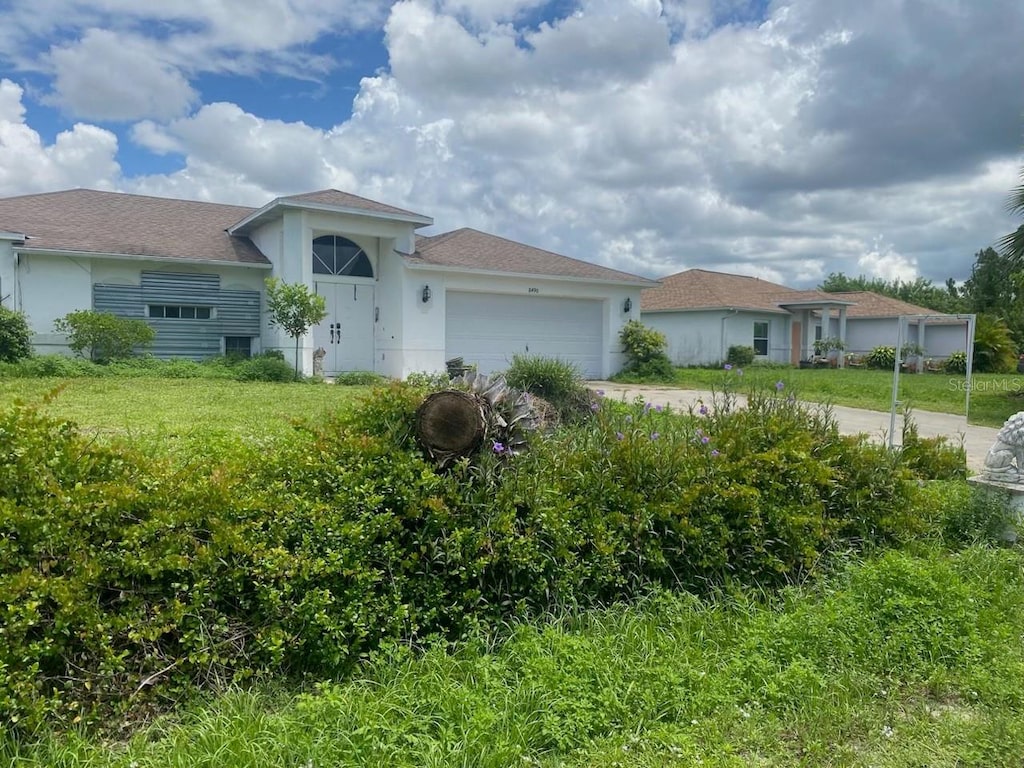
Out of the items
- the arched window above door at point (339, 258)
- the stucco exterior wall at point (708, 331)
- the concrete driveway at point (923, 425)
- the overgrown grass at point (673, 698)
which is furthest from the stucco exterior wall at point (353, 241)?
the overgrown grass at point (673, 698)

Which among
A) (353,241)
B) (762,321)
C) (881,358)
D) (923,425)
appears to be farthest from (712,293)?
(923,425)

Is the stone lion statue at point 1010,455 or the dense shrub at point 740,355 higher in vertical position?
the dense shrub at point 740,355

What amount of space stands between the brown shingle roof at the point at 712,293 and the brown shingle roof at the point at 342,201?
554 inches

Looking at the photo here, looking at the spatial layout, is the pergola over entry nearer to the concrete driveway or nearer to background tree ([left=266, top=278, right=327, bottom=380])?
the concrete driveway

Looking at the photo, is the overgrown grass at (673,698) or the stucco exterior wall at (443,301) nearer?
the overgrown grass at (673,698)

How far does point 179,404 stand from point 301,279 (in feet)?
27.1

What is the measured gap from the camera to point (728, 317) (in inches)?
1161

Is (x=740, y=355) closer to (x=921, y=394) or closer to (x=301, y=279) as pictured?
(x=921, y=394)

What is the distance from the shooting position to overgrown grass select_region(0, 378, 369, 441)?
757cm

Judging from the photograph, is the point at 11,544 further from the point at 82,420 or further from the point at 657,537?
the point at 82,420

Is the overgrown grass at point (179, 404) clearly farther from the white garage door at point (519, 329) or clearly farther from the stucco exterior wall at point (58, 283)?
the white garage door at point (519, 329)

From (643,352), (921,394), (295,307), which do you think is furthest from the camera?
(643,352)

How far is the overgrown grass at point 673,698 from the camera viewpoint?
249 centimetres

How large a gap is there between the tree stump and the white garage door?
15.5m
